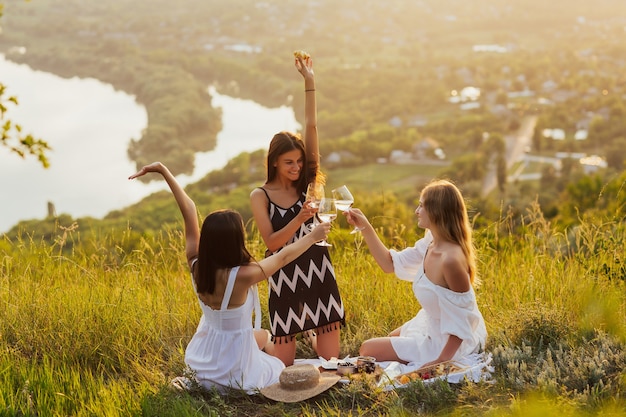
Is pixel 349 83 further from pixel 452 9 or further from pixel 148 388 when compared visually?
pixel 148 388

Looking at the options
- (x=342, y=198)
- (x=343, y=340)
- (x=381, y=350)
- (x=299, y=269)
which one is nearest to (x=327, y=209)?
(x=342, y=198)

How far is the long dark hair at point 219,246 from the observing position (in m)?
3.23

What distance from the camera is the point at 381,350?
3846 mm

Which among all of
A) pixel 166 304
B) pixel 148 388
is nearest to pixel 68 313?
pixel 166 304

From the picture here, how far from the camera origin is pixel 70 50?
215 feet

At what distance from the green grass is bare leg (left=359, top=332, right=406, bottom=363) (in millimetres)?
332

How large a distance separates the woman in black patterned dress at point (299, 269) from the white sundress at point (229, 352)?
0.42 m

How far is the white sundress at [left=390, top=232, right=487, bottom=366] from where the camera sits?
11.5 ft

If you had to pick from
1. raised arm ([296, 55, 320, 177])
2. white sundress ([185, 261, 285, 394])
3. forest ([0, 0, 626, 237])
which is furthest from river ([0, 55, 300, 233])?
white sundress ([185, 261, 285, 394])

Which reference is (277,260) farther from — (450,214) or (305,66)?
(305,66)

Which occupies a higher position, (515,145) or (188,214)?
(188,214)

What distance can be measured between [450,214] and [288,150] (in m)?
0.96

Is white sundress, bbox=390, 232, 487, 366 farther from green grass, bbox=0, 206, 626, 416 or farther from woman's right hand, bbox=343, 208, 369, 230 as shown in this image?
woman's right hand, bbox=343, 208, 369, 230

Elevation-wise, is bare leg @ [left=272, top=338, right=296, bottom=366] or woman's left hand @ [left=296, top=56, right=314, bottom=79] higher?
woman's left hand @ [left=296, top=56, right=314, bottom=79]
